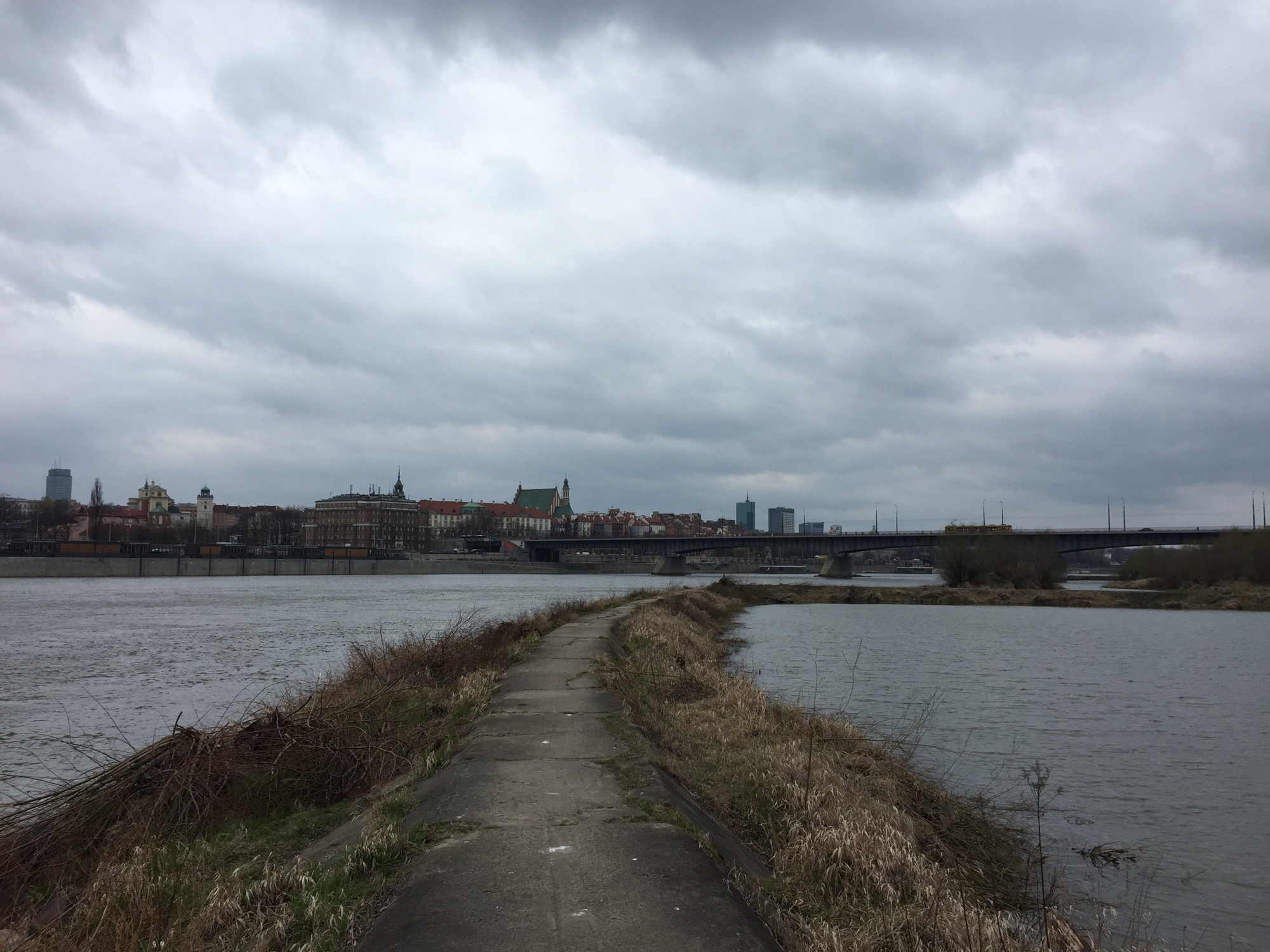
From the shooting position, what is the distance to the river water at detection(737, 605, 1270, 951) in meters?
11.3

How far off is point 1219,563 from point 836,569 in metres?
56.8

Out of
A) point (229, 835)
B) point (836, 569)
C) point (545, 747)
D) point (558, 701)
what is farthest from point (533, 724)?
point (836, 569)

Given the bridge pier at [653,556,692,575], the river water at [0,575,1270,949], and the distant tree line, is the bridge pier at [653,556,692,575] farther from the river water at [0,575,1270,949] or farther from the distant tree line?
the river water at [0,575,1270,949]

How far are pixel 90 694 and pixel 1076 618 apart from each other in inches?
2394

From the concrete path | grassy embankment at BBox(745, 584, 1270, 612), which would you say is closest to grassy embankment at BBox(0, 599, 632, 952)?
the concrete path

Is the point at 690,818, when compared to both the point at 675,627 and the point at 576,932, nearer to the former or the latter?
the point at 576,932

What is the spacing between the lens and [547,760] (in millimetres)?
11875

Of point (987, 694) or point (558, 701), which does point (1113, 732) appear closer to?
point (987, 694)

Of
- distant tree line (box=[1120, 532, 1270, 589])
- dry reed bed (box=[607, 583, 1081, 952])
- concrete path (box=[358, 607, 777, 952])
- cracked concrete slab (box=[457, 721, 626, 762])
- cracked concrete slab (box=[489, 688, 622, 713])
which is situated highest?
distant tree line (box=[1120, 532, 1270, 589])

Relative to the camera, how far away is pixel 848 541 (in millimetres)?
125375

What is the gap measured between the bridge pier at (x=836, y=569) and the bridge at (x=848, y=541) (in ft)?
0.44

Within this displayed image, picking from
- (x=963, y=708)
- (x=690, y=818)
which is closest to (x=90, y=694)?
(x=690, y=818)

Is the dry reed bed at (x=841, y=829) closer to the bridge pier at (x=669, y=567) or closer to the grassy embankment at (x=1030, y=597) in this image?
the grassy embankment at (x=1030, y=597)

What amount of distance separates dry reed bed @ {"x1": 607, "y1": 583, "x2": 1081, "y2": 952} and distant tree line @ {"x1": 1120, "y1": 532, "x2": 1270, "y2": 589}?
84.1 meters
